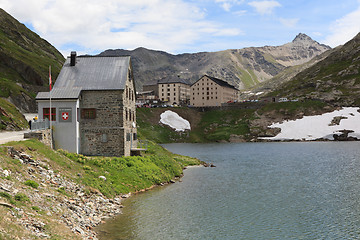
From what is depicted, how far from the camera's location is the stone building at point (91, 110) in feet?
153

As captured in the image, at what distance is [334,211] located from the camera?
3247 centimetres

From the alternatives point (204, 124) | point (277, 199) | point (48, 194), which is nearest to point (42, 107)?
point (48, 194)

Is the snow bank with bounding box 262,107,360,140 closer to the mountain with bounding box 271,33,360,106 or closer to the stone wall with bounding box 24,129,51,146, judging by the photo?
the mountain with bounding box 271,33,360,106

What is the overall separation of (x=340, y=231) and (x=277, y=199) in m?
11.1

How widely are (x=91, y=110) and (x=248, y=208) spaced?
27379 millimetres

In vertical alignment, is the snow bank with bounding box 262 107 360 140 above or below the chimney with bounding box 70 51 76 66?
below

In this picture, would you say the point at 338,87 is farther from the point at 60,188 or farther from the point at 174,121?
the point at 60,188

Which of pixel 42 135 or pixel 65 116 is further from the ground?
pixel 65 116

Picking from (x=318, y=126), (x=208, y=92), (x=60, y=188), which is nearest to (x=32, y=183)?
(x=60, y=188)

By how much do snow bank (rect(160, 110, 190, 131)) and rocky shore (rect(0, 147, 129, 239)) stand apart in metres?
107

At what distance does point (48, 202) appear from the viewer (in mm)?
25500

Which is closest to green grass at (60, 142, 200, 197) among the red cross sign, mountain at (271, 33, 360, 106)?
the red cross sign

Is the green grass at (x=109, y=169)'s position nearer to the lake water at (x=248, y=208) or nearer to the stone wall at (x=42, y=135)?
the stone wall at (x=42, y=135)

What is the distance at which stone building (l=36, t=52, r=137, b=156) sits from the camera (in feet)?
153
